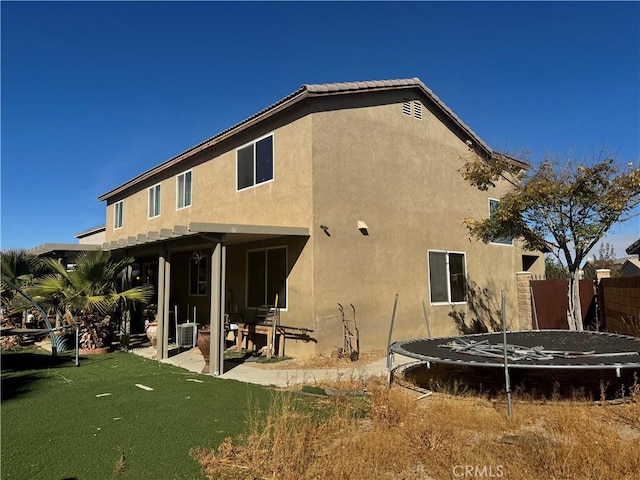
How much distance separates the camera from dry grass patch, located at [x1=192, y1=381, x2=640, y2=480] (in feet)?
12.8

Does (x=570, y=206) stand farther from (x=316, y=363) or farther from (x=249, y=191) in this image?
(x=249, y=191)

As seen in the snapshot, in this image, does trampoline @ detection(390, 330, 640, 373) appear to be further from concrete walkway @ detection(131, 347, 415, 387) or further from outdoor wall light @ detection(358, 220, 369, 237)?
outdoor wall light @ detection(358, 220, 369, 237)

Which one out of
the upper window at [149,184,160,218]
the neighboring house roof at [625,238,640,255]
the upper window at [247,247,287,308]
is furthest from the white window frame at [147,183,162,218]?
the neighboring house roof at [625,238,640,255]

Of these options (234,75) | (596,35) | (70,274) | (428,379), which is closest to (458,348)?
(428,379)

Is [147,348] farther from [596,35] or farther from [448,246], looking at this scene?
[596,35]

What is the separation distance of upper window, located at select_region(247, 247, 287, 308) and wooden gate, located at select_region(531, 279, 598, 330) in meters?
8.73

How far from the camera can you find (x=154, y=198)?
1803 cm

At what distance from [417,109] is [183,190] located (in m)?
8.53

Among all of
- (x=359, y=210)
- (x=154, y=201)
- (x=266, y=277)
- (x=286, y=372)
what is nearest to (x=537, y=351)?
(x=286, y=372)

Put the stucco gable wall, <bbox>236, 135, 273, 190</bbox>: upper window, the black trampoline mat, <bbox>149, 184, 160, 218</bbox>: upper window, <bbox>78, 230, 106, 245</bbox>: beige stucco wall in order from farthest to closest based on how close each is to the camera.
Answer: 1. <bbox>78, 230, 106, 245</bbox>: beige stucco wall
2. <bbox>149, 184, 160, 218</bbox>: upper window
3. <bbox>236, 135, 273, 190</bbox>: upper window
4. the stucco gable wall
5. the black trampoline mat

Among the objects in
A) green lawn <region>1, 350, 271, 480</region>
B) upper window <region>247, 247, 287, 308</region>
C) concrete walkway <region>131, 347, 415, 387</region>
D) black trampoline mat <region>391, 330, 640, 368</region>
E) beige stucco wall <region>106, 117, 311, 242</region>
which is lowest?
concrete walkway <region>131, 347, 415, 387</region>

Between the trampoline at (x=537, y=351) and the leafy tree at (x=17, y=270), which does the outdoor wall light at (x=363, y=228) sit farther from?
the leafy tree at (x=17, y=270)

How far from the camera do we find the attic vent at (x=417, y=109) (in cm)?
1317

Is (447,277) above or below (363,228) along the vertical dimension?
below
